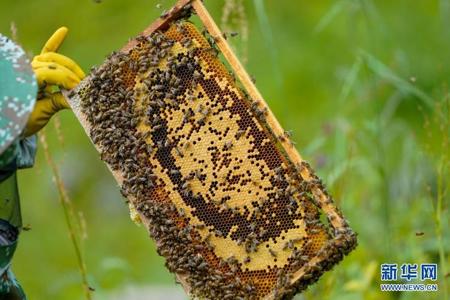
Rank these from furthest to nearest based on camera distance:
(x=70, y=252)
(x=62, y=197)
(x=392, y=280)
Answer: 1. (x=70, y=252)
2. (x=392, y=280)
3. (x=62, y=197)

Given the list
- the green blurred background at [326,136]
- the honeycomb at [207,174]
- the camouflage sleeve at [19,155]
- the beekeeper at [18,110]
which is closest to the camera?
A: the beekeeper at [18,110]

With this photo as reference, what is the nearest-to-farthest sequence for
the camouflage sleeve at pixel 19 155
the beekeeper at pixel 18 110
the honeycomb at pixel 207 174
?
the beekeeper at pixel 18 110 < the camouflage sleeve at pixel 19 155 < the honeycomb at pixel 207 174

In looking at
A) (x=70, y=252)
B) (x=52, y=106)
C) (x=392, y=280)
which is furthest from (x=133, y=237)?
(x=52, y=106)

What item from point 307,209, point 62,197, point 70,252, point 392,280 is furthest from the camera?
point 70,252

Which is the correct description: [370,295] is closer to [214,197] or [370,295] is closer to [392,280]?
[392,280]

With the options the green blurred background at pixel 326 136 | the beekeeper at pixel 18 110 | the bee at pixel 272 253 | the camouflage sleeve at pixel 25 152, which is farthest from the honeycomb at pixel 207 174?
the green blurred background at pixel 326 136

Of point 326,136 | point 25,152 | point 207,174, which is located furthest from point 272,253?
point 326,136

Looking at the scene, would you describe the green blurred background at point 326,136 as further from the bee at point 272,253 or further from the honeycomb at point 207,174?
the bee at point 272,253
